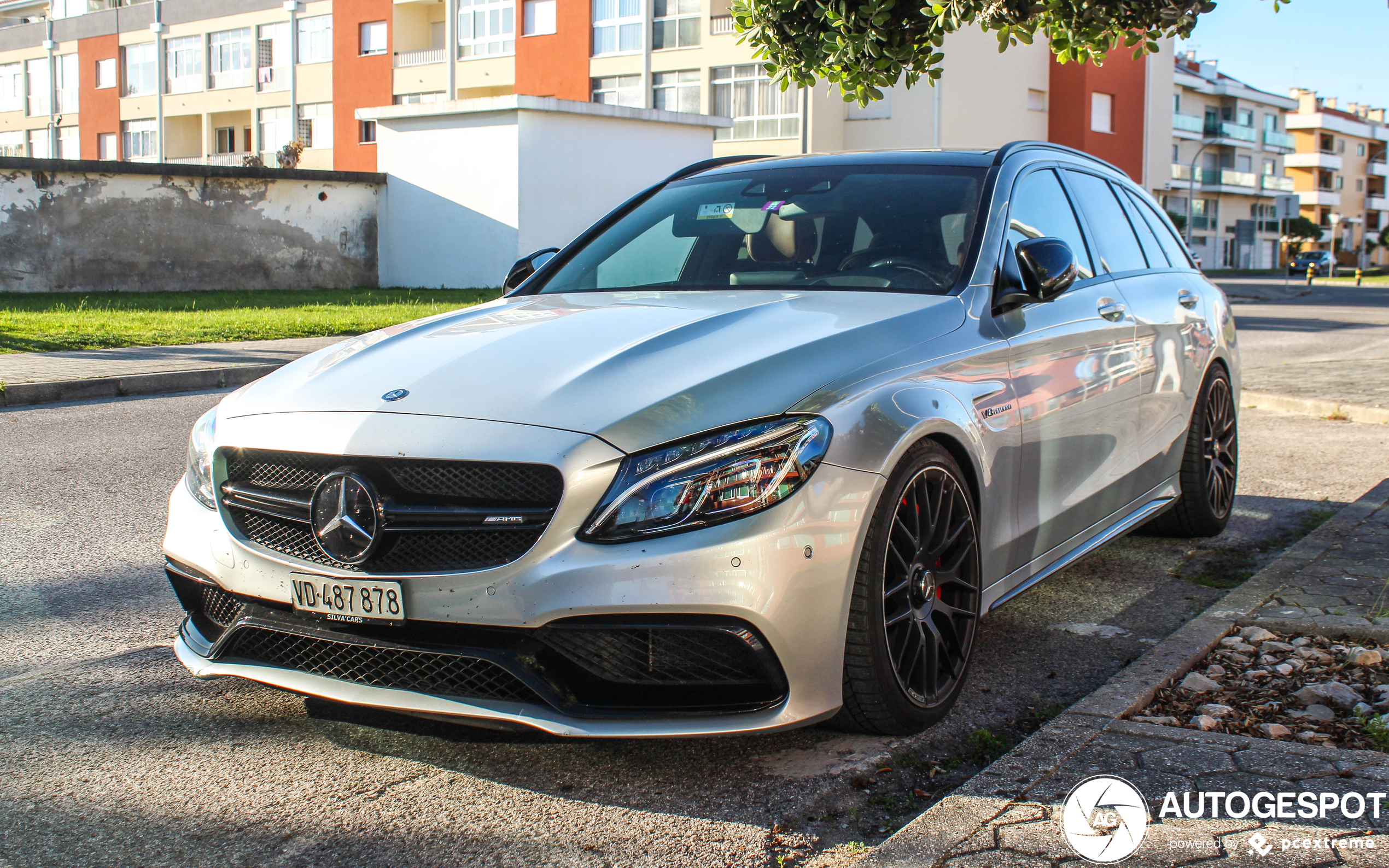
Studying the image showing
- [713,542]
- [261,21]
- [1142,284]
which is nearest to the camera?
[713,542]

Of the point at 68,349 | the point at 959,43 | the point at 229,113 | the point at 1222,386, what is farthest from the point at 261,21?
the point at 1222,386

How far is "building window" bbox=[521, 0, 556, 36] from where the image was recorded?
4306cm

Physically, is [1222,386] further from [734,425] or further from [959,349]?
[734,425]

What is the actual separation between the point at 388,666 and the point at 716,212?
7.29 feet

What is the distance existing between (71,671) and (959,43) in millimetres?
39648

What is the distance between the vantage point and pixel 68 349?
12492 mm

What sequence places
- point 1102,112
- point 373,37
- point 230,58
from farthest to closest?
1. point 230,58
2. point 373,37
3. point 1102,112

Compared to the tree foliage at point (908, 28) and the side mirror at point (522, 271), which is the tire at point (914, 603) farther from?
the tree foliage at point (908, 28)

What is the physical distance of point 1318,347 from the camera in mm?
16875

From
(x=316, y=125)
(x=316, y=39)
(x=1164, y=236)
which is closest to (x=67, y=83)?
(x=316, y=39)

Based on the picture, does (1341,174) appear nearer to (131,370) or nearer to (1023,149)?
(131,370)

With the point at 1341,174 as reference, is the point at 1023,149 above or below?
below

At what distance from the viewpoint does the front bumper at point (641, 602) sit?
261cm

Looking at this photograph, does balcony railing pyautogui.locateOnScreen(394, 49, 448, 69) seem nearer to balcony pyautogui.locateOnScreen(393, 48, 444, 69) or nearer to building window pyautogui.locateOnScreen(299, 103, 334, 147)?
balcony pyautogui.locateOnScreen(393, 48, 444, 69)
